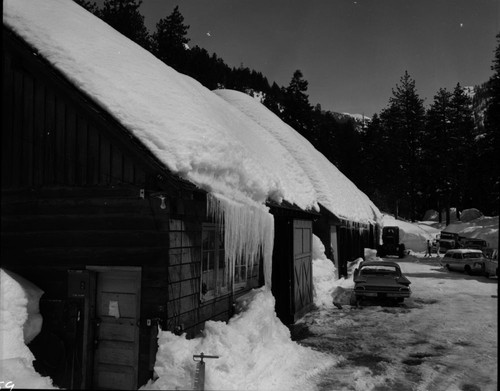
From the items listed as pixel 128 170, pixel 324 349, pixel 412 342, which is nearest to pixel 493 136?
pixel 412 342

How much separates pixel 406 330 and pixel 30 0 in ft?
36.1

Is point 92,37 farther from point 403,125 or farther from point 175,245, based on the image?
point 403,125

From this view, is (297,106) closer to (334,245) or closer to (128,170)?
(334,245)

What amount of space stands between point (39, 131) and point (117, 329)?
10.9ft

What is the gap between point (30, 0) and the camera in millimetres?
8055

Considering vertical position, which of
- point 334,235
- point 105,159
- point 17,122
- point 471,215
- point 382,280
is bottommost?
point 382,280

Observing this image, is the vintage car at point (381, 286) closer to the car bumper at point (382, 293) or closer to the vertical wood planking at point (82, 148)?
the car bumper at point (382, 293)

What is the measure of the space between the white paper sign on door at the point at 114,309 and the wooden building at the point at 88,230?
0.01 meters

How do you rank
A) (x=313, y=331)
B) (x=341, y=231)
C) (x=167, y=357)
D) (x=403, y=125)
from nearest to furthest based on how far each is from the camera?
1. (x=167, y=357)
2. (x=313, y=331)
3. (x=341, y=231)
4. (x=403, y=125)

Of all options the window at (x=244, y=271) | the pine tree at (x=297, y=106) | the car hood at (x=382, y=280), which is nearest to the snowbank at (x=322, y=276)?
the car hood at (x=382, y=280)

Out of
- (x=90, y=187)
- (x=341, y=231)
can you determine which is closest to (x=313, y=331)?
(x=90, y=187)

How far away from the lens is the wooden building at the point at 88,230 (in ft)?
20.5

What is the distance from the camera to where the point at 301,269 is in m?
12.6

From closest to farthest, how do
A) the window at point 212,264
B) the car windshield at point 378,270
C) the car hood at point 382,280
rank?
the window at point 212,264, the car hood at point 382,280, the car windshield at point 378,270
